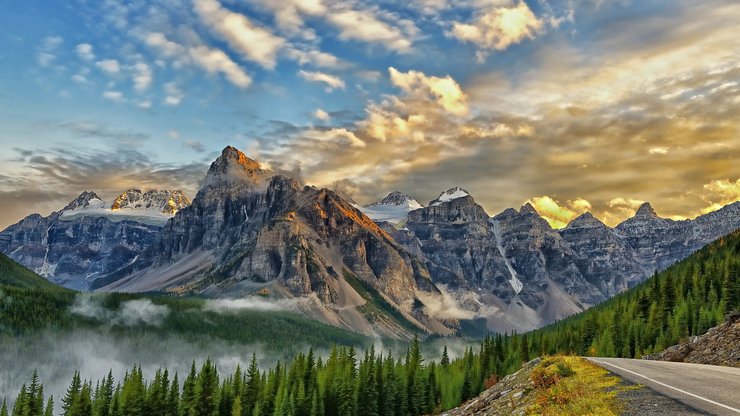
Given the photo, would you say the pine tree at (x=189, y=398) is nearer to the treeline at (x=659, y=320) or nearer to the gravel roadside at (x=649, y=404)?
the treeline at (x=659, y=320)

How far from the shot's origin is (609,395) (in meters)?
24.0

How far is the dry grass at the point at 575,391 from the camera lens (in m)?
21.9

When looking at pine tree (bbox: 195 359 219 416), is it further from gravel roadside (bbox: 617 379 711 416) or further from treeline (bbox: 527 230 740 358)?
gravel roadside (bbox: 617 379 711 416)

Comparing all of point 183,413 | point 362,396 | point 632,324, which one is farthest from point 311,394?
point 632,324

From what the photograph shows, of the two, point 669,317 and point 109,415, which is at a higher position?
point 669,317

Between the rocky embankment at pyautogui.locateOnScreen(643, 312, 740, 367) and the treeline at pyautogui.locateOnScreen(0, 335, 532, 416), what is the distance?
178 feet

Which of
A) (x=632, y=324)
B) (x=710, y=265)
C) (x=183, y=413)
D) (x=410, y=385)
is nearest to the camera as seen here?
(x=632, y=324)

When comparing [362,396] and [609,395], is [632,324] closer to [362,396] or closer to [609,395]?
[362,396]

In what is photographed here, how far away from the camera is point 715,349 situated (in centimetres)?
5538

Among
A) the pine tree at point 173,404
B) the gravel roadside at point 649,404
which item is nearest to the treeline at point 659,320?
the gravel roadside at point 649,404

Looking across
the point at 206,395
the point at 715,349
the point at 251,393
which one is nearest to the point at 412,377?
the point at 251,393

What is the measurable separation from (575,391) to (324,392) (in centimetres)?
11078

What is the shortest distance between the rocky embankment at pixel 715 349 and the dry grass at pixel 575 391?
24065mm

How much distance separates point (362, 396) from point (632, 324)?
57990 millimetres
